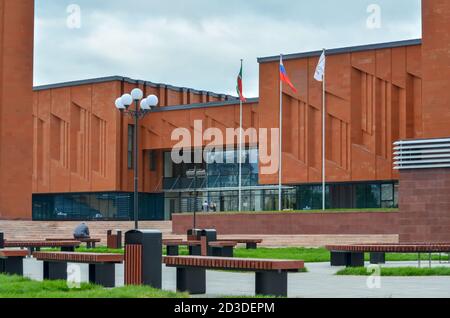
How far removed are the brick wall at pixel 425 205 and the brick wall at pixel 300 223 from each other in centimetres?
964

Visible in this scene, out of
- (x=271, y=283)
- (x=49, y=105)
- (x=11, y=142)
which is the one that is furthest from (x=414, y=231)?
(x=49, y=105)

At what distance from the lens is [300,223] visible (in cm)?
4116

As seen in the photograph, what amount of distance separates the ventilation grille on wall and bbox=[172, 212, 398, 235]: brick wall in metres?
9.40

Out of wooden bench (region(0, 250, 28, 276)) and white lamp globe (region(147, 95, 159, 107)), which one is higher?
white lamp globe (region(147, 95, 159, 107))

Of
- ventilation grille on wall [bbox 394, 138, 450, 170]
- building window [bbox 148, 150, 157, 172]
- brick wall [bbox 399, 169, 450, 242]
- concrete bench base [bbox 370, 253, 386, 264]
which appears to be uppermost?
building window [bbox 148, 150, 157, 172]

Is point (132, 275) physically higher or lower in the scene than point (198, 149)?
lower

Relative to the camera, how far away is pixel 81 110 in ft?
204

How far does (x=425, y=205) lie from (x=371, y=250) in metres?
9.26

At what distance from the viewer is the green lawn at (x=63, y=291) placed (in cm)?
1077

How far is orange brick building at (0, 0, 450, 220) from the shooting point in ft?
156

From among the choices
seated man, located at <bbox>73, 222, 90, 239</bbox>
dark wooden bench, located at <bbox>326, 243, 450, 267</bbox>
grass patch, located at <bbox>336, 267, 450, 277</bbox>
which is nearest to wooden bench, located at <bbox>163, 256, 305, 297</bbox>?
grass patch, located at <bbox>336, 267, 450, 277</bbox>

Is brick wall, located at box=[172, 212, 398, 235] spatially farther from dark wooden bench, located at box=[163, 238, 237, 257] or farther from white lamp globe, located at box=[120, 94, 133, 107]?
white lamp globe, located at box=[120, 94, 133, 107]
